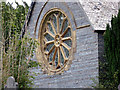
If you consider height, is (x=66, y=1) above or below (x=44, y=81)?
above

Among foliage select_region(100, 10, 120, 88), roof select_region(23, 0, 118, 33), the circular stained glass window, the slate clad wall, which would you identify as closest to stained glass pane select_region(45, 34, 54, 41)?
the circular stained glass window

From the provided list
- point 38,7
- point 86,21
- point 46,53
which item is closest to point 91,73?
point 86,21

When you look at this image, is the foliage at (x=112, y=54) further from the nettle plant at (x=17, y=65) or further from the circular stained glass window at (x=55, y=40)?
the nettle plant at (x=17, y=65)

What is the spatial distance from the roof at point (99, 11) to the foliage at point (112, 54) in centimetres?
69

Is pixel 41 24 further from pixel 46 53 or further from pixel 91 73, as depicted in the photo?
pixel 91 73

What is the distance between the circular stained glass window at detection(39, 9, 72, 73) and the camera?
1752 centimetres

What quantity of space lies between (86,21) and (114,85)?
10.0 feet

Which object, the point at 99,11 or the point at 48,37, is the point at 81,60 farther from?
the point at 48,37

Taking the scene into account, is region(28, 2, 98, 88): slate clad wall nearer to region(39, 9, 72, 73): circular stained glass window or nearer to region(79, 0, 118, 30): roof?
region(79, 0, 118, 30): roof

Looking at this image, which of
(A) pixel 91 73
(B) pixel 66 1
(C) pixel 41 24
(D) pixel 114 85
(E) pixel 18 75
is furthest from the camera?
(C) pixel 41 24

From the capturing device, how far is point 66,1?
17656 millimetres

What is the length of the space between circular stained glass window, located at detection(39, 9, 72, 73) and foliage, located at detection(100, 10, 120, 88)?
7.43ft

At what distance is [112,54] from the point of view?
14875 mm

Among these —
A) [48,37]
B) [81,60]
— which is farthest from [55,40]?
[81,60]
